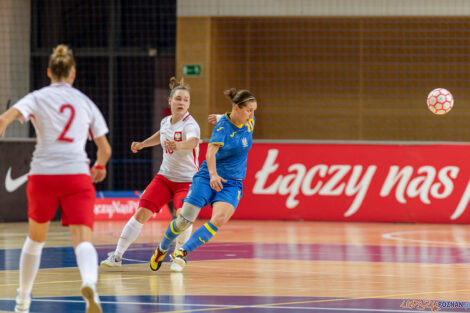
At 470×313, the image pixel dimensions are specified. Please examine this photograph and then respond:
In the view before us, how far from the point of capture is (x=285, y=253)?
10.9 meters

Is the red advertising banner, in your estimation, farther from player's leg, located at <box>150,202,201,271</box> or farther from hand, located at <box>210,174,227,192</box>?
hand, located at <box>210,174,227,192</box>

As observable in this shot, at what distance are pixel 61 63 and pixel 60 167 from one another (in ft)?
2.40

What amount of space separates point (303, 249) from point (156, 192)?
3068mm

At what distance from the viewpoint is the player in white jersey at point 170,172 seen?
888cm

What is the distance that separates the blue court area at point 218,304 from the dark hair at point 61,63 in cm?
175

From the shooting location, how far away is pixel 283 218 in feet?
53.6

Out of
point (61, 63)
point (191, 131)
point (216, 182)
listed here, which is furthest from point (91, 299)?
point (191, 131)

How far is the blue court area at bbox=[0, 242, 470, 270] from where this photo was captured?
999 centimetres

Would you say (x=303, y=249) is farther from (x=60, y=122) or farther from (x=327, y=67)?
(x=327, y=67)

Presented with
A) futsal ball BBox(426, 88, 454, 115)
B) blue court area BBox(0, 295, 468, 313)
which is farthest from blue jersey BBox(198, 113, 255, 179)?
futsal ball BBox(426, 88, 454, 115)

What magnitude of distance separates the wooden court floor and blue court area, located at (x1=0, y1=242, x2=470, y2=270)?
0.01 meters

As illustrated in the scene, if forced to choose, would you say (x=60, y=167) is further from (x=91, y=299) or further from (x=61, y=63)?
(x=91, y=299)

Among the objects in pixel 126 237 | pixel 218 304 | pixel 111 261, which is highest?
pixel 218 304

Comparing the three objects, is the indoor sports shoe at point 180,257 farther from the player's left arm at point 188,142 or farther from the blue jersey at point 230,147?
the player's left arm at point 188,142
